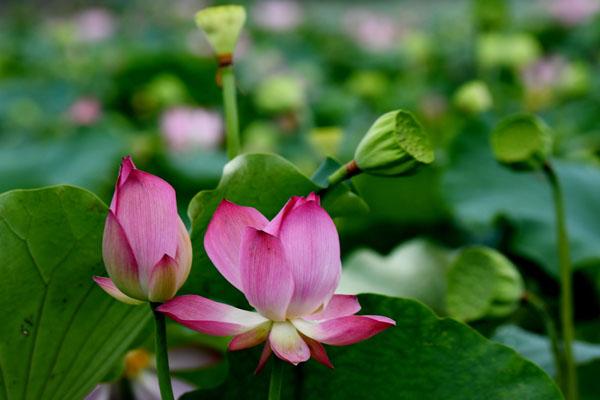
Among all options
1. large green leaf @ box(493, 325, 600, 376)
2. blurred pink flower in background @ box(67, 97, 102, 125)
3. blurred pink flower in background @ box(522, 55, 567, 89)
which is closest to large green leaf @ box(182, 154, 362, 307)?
large green leaf @ box(493, 325, 600, 376)

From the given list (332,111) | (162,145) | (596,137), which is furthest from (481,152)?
(332,111)

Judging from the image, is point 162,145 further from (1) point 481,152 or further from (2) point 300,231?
(2) point 300,231

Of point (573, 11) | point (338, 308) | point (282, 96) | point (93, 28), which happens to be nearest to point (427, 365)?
point (338, 308)

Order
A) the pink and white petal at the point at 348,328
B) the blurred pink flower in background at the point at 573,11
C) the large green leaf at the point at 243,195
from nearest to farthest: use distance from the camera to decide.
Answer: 1. the pink and white petal at the point at 348,328
2. the large green leaf at the point at 243,195
3. the blurred pink flower in background at the point at 573,11

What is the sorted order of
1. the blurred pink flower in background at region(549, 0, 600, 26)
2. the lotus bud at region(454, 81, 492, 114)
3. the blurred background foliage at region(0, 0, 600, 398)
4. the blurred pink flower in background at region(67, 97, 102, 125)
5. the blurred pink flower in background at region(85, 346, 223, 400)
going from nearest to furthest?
the blurred pink flower in background at region(85, 346, 223, 400) < the blurred background foliage at region(0, 0, 600, 398) < the lotus bud at region(454, 81, 492, 114) < the blurred pink flower in background at region(67, 97, 102, 125) < the blurred pink flower in background at region(549, 0, 600, 26)

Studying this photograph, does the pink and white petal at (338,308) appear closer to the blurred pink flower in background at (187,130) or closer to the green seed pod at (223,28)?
the green seed pod at (223,28)

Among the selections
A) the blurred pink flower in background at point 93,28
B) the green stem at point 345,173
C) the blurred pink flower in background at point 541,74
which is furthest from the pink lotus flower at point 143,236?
the blurred pink flower in background at point 93,28

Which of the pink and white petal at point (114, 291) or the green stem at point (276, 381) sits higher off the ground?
the pink and white petal at point (114, 291)

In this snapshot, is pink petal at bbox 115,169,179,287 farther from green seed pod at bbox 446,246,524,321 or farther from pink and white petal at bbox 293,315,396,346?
green seed pod at bbox 446,246,524,321
